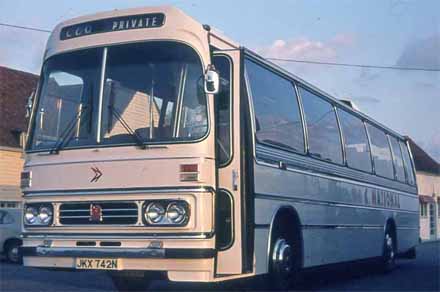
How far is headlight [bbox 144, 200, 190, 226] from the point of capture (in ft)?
→ 28.8

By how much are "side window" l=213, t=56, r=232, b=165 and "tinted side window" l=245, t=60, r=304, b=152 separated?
0.69 metres

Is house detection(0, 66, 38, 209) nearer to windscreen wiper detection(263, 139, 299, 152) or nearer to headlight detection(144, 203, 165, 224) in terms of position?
windscreen wiper detection(263, 139, 299, 152)

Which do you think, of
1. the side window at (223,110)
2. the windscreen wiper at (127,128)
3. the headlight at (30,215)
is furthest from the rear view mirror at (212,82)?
the headlight at (30,215)

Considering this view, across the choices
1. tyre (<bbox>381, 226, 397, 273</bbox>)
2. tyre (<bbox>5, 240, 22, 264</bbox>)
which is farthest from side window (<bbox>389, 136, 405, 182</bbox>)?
tyre (<bbox>5, 240, 22, 264</bbox>)

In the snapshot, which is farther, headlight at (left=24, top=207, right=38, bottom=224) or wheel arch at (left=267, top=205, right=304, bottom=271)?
wheel arch at (left=267, top=205, right=304, bottom=271)

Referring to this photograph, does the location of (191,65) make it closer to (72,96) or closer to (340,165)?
(72,96)

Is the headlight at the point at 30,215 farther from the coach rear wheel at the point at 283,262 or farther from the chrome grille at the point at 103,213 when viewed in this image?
the coach rear wheel at the point at 283,262

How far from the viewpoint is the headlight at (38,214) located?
965 cm

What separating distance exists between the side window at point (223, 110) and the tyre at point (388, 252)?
8.75 m

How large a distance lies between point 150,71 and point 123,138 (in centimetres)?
92

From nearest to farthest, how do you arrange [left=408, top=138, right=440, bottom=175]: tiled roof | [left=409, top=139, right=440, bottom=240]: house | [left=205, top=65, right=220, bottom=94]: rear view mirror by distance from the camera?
[left=205, top=65, right=220, bottom=94]: rear view mirror, [left=409, top=139, right=440, bottom=240]: house, [left=408, top=138, right=440, bottom=175]: tiled roof

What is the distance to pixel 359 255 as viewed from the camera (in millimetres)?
15070

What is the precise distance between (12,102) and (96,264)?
90.0 feet

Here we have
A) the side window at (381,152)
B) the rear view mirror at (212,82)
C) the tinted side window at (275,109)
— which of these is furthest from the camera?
the side window at (381,152)
